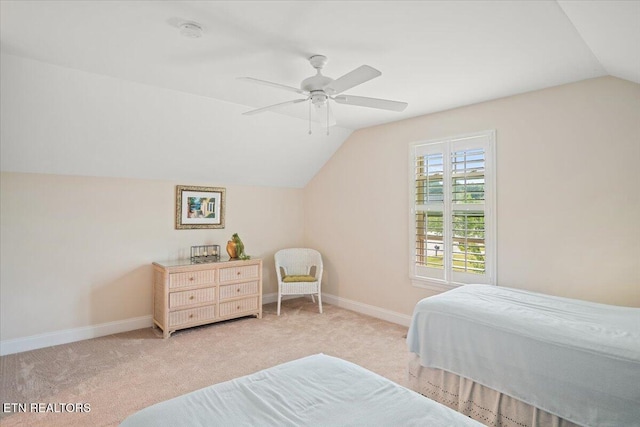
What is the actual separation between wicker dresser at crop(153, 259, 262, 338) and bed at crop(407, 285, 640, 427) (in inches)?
96.0

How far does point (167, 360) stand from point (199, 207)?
2.01m

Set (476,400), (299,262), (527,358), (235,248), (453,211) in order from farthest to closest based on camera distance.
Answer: (299,262) → (235,248) → (453,211) → (476,400) → (527,358)

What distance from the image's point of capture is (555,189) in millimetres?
3086

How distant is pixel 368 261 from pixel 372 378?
3179 millimetres

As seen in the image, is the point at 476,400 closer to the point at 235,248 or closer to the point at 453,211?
the point at 453,211

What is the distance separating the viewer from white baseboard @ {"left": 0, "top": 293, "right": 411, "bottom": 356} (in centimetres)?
336

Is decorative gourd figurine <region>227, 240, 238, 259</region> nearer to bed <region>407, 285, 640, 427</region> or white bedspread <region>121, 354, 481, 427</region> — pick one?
bed <region>407, 285, 640, 427</region>

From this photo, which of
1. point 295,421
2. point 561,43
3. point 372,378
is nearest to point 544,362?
point 372,378

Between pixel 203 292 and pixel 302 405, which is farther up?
pixel 302 405

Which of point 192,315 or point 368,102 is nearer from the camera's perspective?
point 368,102

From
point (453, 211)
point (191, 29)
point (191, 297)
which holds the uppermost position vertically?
point (191, 29)

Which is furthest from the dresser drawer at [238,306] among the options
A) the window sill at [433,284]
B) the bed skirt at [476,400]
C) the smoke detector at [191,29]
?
the smoke detector at [191,29]

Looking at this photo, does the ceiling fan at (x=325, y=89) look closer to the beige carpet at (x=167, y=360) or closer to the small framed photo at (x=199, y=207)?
the beige carpet at (x=167, y=360)

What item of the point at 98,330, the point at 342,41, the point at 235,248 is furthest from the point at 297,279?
the point at 342,41
